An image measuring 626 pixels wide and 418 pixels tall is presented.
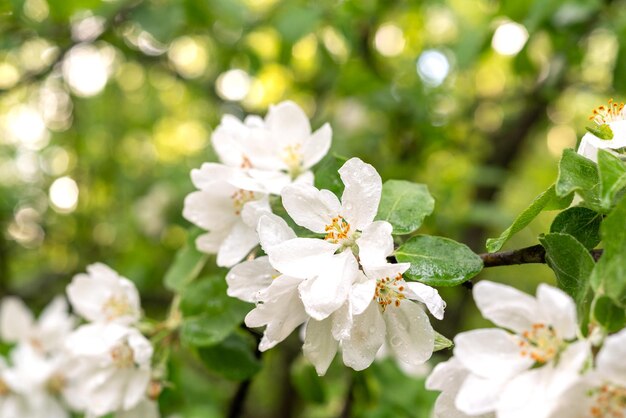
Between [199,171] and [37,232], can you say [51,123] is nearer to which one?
[37,232]

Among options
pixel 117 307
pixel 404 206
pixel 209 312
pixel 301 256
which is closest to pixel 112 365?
pixel 117 307

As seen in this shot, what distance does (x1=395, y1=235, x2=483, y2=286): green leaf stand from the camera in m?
1.05

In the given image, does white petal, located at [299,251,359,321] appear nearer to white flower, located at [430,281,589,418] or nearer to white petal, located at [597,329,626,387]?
white flower, located at [430,281,589,418]

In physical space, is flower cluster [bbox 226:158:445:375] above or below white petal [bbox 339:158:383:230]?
below

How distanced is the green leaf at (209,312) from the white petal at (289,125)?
36 centimetres

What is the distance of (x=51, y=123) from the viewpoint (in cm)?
428

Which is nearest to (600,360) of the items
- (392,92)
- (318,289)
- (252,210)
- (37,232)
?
(318,289)

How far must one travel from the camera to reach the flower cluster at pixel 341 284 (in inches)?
40.6

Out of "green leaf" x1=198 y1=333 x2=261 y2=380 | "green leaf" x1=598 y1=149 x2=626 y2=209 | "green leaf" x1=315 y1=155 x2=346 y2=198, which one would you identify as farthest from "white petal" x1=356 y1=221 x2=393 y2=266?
"green leaf" x1=198 y1=333 x2=261 y2=380

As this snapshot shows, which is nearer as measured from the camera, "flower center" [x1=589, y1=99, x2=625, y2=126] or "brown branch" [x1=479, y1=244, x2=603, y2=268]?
"brown branch" [x1=479, y1=244, x2=603, y2=268]

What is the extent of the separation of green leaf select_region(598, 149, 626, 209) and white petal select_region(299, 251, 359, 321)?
379 millimetres

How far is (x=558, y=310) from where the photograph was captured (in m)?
0.88

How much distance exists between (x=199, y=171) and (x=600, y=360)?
0.80 m

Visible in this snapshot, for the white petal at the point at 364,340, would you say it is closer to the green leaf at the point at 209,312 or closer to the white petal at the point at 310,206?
the white petal at the point at 310,206
